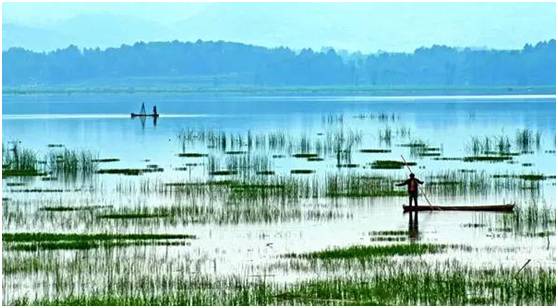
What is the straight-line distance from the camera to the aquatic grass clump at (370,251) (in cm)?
2231

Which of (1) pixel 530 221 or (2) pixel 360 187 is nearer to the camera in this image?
(1) pixel 530 221

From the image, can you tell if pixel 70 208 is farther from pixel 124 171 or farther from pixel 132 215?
pixel 124 171

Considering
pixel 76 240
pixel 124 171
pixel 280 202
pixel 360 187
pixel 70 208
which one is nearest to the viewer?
pixel 76 240

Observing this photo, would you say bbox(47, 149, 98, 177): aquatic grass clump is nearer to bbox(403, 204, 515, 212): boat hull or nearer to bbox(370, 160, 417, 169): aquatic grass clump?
bbox(370, 160, 417, 169): aquatic grass clump

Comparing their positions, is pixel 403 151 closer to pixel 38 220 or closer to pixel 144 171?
pixel 144 171

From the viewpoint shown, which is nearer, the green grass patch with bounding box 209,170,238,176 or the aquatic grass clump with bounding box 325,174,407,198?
the aquatic grass clump with bounding box 325,174,407,198

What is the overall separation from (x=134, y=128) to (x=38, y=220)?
50.3 m

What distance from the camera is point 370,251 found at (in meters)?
22.8

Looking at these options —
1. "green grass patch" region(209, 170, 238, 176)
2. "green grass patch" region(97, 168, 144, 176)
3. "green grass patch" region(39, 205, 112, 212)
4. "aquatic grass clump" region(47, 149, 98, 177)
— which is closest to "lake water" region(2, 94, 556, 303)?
"green grass patch" region(39, 205, 112, 212)

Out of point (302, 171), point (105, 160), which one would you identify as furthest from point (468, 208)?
point (105, 160)

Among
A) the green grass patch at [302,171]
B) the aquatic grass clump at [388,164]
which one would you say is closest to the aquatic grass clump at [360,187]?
the green grass patch at [302,171]

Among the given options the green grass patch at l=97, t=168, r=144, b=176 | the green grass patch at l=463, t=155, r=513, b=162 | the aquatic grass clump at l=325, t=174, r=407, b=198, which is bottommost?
the aquatic grass clump at l=325, t=174, r=407, b=198

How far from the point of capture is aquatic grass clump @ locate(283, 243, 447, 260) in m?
22.3

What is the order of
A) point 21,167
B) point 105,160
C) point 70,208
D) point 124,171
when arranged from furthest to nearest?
1. point 105,160
2. point 124,171
3. point 21,167
4. point 70,208
